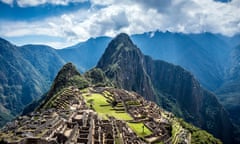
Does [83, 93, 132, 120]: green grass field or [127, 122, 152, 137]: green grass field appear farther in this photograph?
[83, 93, 132, 120]: green grass field

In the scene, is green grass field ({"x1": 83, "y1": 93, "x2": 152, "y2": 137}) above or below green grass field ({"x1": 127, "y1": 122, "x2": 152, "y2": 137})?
above

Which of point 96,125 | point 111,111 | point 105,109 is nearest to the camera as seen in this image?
point 96,125

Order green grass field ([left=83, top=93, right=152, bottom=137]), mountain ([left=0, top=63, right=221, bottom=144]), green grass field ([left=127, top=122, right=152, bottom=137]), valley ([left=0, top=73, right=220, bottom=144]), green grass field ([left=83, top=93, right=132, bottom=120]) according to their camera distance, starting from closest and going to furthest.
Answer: valley ([left=0, top=73, right=220, bottom=144]) → mountain ([left=0, top=63, right=221, bottom=144]) → green grass field ([left=127, top=122, right=152, bottom=137]) → green grass field ([left=83, top=93, right=152, bottom=137]) → green grass field ([left=83, top=93, right=132, bottom=120])

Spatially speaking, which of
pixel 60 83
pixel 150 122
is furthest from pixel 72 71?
pixel 150 122

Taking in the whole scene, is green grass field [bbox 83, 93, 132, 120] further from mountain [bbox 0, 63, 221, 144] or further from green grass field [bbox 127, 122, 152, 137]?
green grass field [bbox 127, 122, 152, 137]

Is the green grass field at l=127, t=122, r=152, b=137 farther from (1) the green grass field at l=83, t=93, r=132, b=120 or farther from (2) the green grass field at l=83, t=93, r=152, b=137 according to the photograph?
(1) the green grass field at l=83, t=93, r=132, b=120

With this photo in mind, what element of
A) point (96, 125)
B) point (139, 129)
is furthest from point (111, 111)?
point (96, 125)

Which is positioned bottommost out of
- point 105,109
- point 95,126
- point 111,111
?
point 95,126

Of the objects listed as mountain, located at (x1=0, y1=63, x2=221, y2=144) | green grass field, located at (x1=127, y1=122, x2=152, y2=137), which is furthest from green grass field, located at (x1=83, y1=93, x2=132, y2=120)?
green grass field, located at (x1=127, y1=122, x2=152, y2=137)

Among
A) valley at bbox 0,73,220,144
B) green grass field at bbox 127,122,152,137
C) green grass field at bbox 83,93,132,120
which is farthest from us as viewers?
green grass field at bbox 83,93,132,120

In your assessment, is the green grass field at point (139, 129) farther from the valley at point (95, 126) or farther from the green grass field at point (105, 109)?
the green grass field at point (105, 109)

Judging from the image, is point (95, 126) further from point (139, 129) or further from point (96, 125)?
point (139, 129)

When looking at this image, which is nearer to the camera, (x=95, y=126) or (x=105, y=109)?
(x=95, y=126)

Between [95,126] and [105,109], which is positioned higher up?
[105,109]
